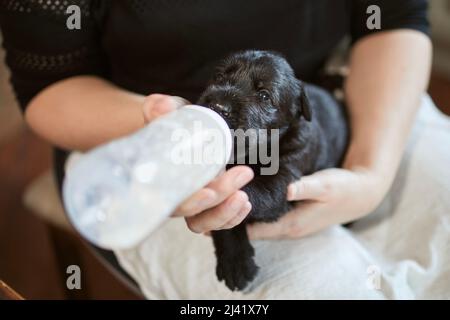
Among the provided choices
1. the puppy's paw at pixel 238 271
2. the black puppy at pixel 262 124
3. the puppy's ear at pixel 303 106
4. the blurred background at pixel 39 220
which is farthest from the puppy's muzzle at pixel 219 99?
the blurred background at pixel 39 220

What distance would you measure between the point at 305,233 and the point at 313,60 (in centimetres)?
32

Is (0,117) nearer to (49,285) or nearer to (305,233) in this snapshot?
(49,285)

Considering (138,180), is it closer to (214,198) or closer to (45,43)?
(214,198)

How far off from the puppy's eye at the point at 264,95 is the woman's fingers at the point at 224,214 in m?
0.12

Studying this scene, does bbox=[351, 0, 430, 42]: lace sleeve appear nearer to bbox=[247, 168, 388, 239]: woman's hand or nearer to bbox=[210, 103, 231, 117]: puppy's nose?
bbox=[247, 168, 388, 239]: woman's hand

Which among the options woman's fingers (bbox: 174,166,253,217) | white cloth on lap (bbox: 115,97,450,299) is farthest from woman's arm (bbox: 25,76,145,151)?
woman's fingers (bbox: 174,166,253,217)

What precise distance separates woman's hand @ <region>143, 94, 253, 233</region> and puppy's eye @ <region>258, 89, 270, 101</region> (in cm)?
9

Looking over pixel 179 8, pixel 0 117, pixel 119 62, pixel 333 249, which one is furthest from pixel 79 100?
pixel 0 117

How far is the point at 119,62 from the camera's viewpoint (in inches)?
33.1

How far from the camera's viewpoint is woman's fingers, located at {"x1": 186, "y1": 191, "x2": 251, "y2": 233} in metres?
0.52

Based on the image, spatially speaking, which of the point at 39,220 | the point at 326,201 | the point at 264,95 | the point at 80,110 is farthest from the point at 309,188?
the point at 39,220

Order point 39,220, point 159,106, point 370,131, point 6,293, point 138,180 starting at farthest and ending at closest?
point 39,220, point 370,131, point 6,293, point 159,106, point 138,180

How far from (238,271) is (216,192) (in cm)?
26

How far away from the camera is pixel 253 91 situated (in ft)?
1.89
